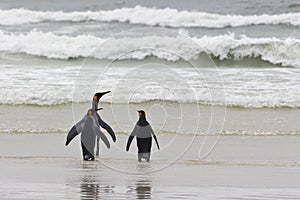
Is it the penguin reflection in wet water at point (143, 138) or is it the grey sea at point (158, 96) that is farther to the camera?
the penguin reflection in wet water at point (143, 138)

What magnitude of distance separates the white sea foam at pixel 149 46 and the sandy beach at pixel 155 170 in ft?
18.9

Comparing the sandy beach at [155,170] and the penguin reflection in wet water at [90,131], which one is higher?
the penguin reflection in wet water at [90,131]

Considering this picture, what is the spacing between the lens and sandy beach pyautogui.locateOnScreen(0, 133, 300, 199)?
8.80 meters

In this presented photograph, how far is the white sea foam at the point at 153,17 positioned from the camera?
1024 inches

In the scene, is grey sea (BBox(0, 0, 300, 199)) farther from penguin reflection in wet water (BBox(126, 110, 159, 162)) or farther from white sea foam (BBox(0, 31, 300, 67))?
penguin reflection in wet water (BBox(126, 110, 159, 162))

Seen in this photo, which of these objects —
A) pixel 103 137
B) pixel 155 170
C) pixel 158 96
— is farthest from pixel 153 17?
pixel 155 170

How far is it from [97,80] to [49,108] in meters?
1.53

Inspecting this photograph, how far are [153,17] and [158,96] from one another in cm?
1128

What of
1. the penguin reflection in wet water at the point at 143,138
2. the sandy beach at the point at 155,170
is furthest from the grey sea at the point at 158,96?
the penguin reflection in wet water at the point at 143,138

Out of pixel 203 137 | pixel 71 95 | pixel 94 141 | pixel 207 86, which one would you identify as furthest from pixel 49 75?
pixel 94 141

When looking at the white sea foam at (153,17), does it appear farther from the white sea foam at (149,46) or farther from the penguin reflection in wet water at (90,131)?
the penguin reflection in wet water at (90,131)

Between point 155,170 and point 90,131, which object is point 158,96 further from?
point 155,170

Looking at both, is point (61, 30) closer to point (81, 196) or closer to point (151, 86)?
point (151, 86)

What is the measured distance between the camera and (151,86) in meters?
16.8
